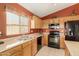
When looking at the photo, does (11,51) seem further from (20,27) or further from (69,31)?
(69,31)

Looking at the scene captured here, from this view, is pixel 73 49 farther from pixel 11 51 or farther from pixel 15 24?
pixel 15 24

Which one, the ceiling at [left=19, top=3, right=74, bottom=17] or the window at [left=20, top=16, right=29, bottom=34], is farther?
the window at [left=20, top=16, right=29, bottom=34]

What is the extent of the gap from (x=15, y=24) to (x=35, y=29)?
8.27ft

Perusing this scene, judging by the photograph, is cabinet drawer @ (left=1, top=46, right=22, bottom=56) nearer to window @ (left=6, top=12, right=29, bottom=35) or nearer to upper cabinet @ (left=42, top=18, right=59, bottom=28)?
window @ (left=6, top=12, right=29, bottom=35)

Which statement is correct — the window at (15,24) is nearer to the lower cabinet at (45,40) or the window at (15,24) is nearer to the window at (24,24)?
the window at (24,24)

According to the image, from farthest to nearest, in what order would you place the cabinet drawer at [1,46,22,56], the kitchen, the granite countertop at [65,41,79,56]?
the kitchen → the cabinet drawer at [1,46,22,56] → the granite countertop at [65,41,79,56]

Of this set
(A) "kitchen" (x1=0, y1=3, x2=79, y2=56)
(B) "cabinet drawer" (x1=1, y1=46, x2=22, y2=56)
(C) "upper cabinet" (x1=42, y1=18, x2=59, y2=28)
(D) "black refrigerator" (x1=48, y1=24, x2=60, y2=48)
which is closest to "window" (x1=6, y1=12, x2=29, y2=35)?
(A) "kitchen" (x1=0, y1=3, x2=79, y2=56)

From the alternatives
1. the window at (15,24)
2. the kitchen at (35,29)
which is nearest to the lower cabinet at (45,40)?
the kitchen at (35,29)

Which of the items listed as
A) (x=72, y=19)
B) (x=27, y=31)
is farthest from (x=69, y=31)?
(x=27, y=31)

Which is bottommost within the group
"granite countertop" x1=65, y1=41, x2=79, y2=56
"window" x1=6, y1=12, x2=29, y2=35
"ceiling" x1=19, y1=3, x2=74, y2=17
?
"granite countertop" x1=65, y1=41, x2=79, y2=56

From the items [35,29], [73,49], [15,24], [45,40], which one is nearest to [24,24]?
[15,24]

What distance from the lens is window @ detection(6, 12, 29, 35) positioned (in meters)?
3.45

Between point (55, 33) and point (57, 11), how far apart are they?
47.3 inches

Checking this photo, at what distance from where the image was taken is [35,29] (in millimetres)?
6414
